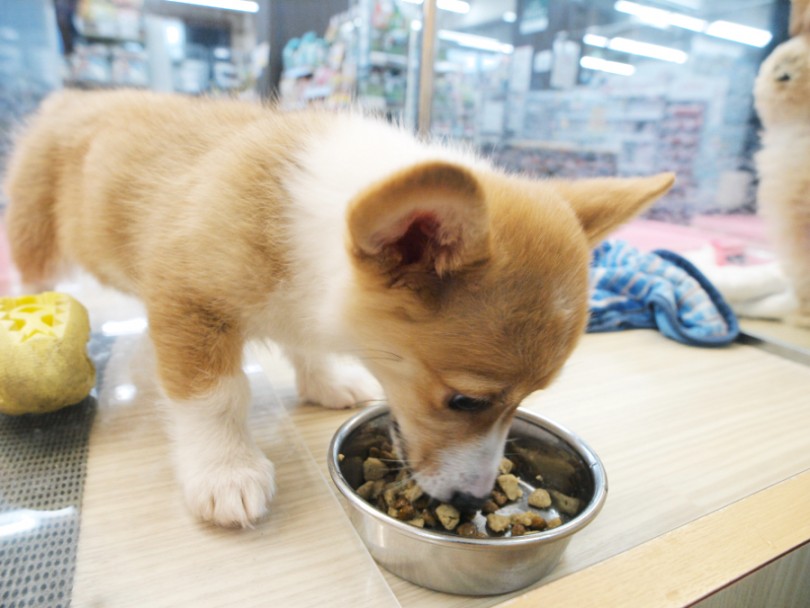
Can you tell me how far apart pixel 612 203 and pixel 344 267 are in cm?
56

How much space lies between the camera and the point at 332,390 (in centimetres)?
167

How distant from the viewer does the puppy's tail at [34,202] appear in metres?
1.83

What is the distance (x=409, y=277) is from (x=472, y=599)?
1.90 ft

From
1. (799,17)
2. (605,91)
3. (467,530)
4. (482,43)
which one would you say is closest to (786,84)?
(799,17)

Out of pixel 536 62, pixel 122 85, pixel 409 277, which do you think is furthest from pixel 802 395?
pixel 122 85

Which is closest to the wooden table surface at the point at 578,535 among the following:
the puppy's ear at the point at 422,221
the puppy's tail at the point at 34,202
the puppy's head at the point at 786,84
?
the puppy's tail at the point at 34,202

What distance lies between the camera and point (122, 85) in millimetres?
2170

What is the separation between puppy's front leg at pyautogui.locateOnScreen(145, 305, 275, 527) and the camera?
1.17 meters

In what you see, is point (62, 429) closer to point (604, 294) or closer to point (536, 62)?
point (604, 294)

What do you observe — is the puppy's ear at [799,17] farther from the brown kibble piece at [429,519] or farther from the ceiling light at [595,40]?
the brown kibble piece at [429,519]

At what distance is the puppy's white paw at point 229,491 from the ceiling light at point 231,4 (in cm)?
177

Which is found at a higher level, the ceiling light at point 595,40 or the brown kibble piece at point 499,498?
the ceiling light at point 595,40

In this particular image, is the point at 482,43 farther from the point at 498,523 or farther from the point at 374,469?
the point at 498,523

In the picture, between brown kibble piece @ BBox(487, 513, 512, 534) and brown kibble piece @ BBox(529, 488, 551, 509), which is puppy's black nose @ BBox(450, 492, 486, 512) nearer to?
brown kibble piece @ BBox(487, 513, 512, 534)
